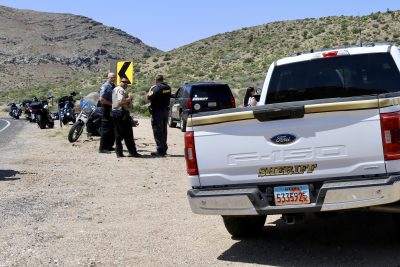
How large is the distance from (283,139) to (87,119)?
1286 centimetres

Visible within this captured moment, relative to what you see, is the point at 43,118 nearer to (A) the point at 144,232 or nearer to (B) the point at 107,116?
(B) the point at 107,116

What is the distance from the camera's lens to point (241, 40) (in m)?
79.2

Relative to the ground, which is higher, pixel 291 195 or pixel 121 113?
pixel 121 113

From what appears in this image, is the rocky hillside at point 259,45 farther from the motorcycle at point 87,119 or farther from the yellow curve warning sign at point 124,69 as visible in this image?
the yellow curve warning sign at point 124,69

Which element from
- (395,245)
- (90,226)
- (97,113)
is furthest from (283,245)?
(97,113)

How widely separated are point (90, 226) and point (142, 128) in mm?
17368

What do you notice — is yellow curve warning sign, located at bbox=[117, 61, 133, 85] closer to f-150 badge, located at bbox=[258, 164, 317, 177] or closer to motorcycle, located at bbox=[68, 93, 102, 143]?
motorcycle, located at bbox=[68, 93, 102, 143]

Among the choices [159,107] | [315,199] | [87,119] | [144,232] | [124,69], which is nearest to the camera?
[315,199]

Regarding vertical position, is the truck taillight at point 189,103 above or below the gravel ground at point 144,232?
above

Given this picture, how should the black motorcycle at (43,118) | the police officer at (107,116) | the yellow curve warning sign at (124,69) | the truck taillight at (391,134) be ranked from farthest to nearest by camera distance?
the black motorcycle at (43,118)
the yellow curve warning sign at (124,69)
the police officer at (107,116)
the truck taillight at (391,134)

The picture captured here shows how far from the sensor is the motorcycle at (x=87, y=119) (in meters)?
18.1

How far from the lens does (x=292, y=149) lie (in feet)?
19.4

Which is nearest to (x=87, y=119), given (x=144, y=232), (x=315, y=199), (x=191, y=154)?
(x=144, y=232)

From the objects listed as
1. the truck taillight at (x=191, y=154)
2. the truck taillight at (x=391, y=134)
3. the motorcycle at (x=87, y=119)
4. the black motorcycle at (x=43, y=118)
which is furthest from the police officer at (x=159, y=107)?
the black motorcycle at (x=43, y=118)
